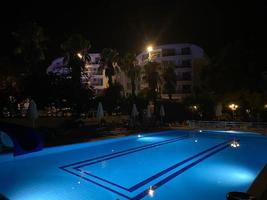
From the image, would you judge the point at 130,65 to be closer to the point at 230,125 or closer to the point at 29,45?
the point at 29,45

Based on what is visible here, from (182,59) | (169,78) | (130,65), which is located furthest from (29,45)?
(182,59)

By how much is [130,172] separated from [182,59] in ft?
136

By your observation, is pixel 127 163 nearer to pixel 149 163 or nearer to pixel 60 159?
pixel 149 163

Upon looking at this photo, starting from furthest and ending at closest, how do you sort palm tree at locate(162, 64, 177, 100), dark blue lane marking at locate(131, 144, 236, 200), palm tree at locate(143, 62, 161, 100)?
palm tree at locate(162, 64, 177, 100) → palm tree at locate(143, 62, 161, 100) → dark blue lane marking at locate(131, 144, 236, 200)

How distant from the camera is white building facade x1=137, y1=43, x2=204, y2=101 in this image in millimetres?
50156

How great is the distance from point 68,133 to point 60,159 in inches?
289

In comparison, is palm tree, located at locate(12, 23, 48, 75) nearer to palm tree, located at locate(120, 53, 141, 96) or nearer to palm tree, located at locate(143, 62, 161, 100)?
palm tree, located at locate(120, 53, 141, 96)

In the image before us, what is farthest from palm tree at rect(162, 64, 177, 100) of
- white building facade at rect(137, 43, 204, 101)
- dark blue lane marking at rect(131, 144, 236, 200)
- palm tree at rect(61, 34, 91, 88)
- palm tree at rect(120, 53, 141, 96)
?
dark blue lane marking at rect(131, 144, 236, 200)

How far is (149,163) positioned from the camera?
42.4ft

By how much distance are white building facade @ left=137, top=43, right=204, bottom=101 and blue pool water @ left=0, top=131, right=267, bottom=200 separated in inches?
1299

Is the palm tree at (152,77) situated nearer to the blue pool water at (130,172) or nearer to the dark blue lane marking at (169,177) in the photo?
the blue pool water at (130,172)

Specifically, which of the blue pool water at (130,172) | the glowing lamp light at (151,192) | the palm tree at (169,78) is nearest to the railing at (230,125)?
the blue pool water at (130,172)

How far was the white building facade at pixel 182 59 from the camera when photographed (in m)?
50.2

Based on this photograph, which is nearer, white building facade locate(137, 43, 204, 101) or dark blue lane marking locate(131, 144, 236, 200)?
dark blue lane marking locate(131, 144, 236, 200)
